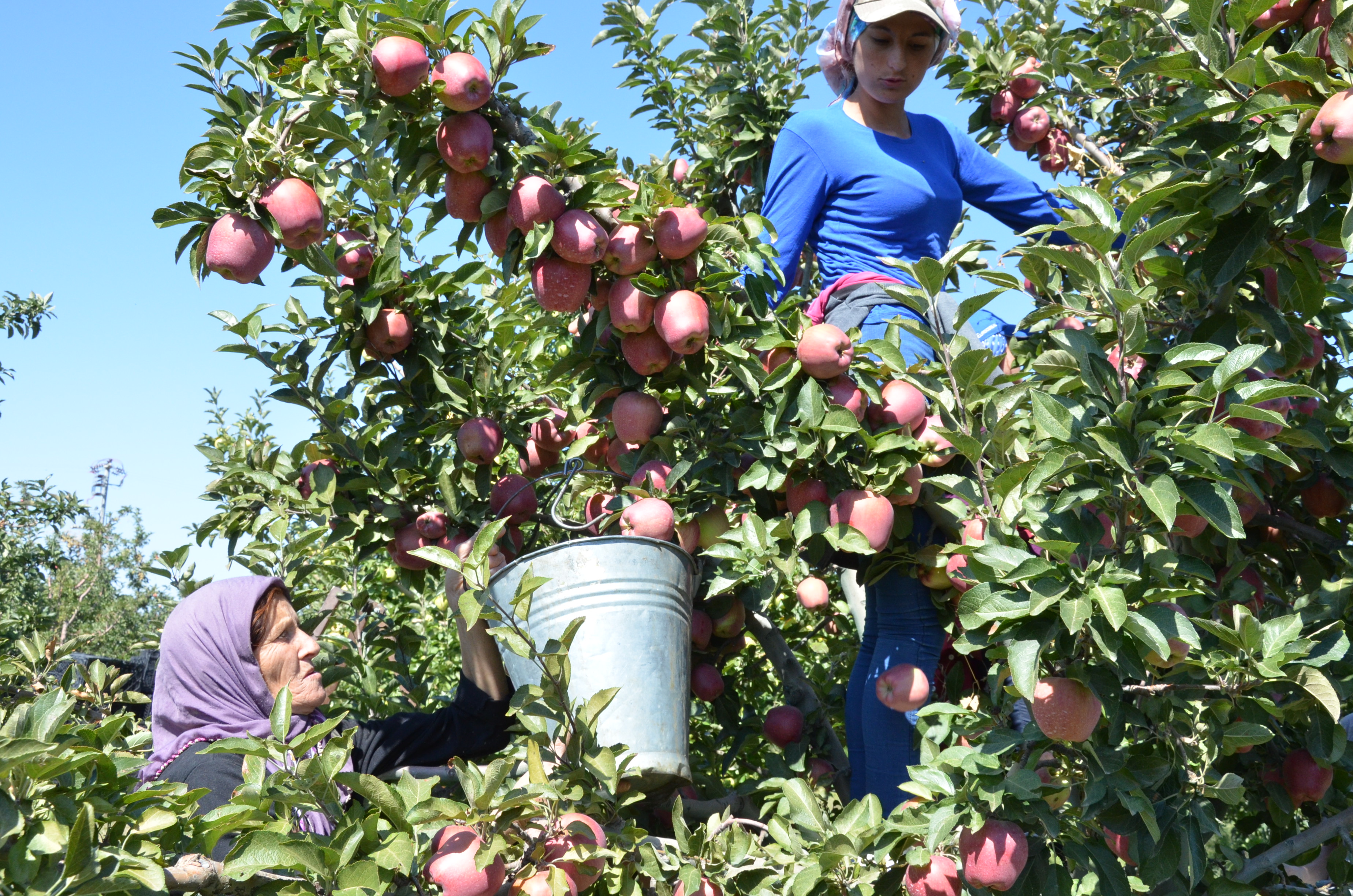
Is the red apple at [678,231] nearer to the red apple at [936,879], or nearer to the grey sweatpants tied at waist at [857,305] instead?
the grey sweatpants tied at waist at [857,305]

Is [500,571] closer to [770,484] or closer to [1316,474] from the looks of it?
[770,484]

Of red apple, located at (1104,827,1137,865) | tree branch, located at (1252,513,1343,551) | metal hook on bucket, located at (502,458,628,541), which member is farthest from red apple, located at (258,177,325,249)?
tree branch, located at (1252,513,1343,551)

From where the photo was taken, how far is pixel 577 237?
6.68 ft

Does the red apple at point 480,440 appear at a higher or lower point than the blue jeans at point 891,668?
higher

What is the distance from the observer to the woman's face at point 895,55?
2.49 metres

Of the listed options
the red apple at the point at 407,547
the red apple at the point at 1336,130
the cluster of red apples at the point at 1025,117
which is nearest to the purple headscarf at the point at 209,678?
the red apple at the point at 407,547

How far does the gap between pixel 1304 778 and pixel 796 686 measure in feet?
3.64

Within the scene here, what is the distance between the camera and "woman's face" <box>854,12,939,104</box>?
2.49 m

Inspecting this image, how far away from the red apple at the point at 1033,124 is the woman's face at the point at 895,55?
107 centimetres

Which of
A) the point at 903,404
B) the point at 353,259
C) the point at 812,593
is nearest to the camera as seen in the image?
the point at 903,404

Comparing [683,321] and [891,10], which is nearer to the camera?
[683,321]

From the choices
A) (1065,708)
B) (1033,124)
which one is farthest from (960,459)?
(1033,124)

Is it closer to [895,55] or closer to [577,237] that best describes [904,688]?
[577,237]

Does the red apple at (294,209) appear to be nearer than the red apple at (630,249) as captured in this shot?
Yes
